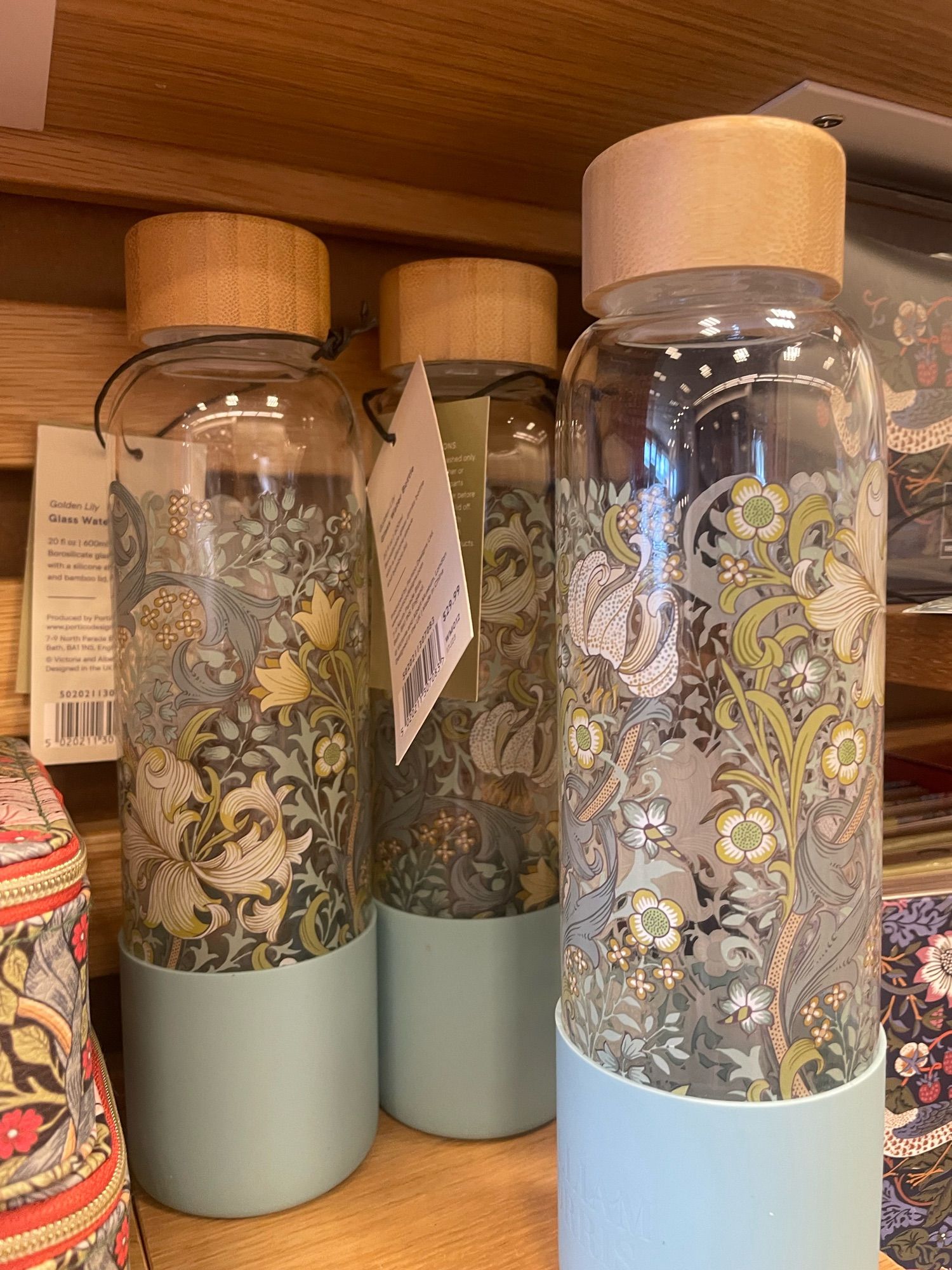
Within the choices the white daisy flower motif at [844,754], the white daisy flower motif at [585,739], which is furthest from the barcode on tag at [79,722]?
the white daisy flower motif at [844,754]

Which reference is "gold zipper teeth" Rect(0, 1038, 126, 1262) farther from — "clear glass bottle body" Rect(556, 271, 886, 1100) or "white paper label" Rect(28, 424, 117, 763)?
"white paper label" Rect(28, 424, 117, 763)

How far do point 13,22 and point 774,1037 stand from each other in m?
0.54

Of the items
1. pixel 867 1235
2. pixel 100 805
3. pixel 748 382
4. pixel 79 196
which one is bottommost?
pixel 867 1235

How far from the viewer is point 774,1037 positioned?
403 millimetres

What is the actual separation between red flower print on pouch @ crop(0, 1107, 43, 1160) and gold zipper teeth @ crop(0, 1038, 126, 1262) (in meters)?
0.03

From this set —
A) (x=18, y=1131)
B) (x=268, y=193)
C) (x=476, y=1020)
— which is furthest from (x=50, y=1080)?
(x=268, y=193)

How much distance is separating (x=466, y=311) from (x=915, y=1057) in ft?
1.54

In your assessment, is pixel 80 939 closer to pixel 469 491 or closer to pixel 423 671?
pixel 423 671

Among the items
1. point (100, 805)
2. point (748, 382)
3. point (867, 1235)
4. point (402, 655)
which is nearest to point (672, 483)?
point (748, 382)

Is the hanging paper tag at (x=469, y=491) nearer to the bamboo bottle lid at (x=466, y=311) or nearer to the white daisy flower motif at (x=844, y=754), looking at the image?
the bamboo bottle lid at (x=466, y=311)

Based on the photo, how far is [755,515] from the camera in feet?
1.28

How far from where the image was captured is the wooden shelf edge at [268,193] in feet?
1.86

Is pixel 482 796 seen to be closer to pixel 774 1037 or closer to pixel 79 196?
pixel 774 1037

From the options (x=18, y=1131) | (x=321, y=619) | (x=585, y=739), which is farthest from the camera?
(x=321, y=619)
